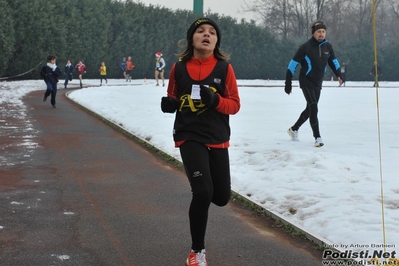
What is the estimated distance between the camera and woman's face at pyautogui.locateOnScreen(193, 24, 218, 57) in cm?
442

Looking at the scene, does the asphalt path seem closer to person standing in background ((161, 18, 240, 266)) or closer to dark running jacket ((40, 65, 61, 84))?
person standing in background ((161, 18, 240, 266))

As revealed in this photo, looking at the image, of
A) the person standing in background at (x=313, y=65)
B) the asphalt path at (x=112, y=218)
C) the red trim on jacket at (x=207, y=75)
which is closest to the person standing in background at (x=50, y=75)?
the asphalt path at (x=112, y=218)

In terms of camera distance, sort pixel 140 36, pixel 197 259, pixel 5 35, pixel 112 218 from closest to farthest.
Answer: pixel 197 259 → pixel 112 218 → pixel 5 35 → pixel 140 36

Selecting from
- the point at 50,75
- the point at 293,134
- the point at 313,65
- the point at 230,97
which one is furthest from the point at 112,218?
the point at 50,75

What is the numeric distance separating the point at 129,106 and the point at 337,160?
37.1ft

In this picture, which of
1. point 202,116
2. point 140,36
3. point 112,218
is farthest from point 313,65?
point 140,36

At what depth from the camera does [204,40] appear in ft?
14.5

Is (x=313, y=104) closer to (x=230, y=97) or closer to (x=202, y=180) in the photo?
(x=230, y=97)

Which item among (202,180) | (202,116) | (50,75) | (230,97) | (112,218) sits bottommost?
(112,218)

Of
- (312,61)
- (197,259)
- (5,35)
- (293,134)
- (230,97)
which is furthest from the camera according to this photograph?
(5,35)

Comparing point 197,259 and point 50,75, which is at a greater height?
point 50,75

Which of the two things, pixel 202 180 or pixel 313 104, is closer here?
pixel 202 180

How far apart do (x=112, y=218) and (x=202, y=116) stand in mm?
1967

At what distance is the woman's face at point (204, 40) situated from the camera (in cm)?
442
